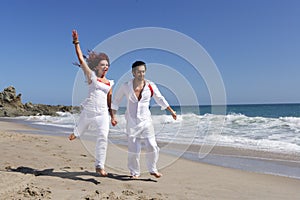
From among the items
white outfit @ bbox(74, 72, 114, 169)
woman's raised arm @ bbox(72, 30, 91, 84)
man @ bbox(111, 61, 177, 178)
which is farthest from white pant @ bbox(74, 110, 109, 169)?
woman's raised arm @ bbox(72, 30, 91, 84)

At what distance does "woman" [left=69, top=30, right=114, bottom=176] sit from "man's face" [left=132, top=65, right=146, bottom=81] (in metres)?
0.46

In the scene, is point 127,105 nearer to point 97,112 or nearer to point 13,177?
point 97,112

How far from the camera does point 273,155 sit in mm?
7879

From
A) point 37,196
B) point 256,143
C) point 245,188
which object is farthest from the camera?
point 256,143

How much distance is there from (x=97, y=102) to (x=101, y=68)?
0.55 m

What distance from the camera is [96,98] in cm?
434

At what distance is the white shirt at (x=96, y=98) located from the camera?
14.2 feet

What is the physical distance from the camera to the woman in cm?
435

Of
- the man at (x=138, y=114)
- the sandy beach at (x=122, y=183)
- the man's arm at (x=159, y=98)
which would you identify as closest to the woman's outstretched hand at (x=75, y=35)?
the man at (x=138, y=114)

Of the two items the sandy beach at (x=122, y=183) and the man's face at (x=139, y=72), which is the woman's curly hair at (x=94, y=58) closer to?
the man's face at (x=139, y=72)

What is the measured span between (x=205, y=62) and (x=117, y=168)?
8.77 ft

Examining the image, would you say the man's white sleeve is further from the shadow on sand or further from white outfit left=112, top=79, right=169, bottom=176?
the shadow on sand

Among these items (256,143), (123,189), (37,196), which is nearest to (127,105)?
(123,189)

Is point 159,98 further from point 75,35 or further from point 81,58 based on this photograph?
point 75,35
